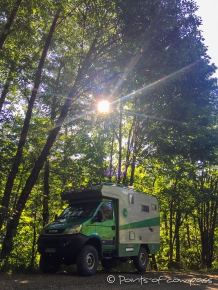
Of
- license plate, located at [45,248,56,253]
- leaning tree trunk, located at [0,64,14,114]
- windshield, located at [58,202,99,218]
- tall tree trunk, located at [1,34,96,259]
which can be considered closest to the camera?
license plate, located at [45,248,56,253]

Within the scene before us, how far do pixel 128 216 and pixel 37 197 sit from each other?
6.03m

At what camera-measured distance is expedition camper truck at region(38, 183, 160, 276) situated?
31.8ft

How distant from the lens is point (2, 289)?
6.68 meters

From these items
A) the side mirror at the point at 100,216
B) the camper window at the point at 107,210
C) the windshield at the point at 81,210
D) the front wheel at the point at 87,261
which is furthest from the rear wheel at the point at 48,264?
the camper window at the point at 107,210

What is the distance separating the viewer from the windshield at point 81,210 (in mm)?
10695

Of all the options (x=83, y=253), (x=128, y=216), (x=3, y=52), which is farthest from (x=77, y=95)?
(x=83, y=253)

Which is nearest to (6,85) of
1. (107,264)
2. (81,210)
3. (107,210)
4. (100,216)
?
(81,210)

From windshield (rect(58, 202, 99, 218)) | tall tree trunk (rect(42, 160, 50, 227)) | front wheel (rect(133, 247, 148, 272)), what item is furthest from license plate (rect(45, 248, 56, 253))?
tall tree trunk (rect(42, 160, 50, 227))

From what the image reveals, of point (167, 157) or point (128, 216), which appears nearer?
point (128, 216)

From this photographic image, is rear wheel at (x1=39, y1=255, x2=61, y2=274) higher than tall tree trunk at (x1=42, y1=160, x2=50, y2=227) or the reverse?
the reverse

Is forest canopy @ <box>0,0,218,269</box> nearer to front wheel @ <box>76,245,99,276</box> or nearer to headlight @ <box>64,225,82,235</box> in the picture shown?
headlight @ <box>64,225,82,235</box>

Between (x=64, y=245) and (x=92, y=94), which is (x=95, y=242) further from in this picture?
(x=92, y=94)

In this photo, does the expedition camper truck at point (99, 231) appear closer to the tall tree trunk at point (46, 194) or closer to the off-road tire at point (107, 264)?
the off-road tire at point (107, 264)

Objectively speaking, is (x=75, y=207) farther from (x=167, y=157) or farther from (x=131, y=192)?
(x=167, y=157)
